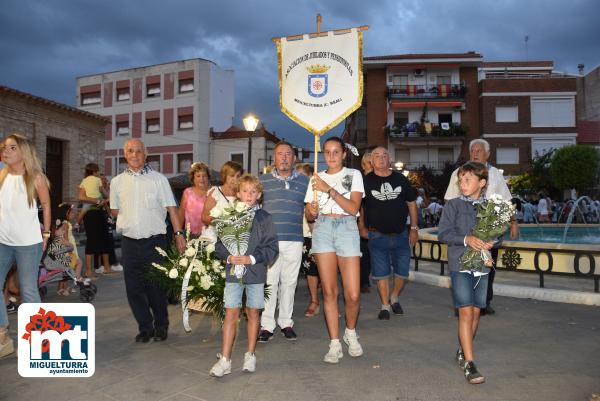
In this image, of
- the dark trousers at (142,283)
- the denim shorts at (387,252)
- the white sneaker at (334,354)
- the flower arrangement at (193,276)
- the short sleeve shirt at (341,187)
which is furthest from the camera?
the denim shorts at (387,252)

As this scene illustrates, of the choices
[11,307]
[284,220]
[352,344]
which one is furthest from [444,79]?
[352,344]

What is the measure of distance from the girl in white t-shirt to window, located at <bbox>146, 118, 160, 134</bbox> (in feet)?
140

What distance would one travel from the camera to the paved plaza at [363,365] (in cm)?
367

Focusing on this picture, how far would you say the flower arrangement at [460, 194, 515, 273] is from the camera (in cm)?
388

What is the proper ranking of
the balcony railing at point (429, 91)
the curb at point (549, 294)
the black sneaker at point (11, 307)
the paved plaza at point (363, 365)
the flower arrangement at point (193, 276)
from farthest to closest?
the balcony railing at point (429, 91) → the curb at point (549, 294) → the black sneaker at point (11, 307) → the flower arrangement at point (193, 276) → the paved plaza at point (363, 365)

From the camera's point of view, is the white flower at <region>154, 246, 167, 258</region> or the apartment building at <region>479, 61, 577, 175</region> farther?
the apartment building at <region>479, 61, 577, 175</region>

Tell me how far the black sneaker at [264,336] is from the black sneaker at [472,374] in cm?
207

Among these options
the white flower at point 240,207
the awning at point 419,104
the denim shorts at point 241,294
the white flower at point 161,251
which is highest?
the awning at point 419,104

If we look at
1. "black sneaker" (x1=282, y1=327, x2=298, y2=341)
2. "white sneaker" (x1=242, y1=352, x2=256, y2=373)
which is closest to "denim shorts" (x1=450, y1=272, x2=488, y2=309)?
"white sneaker" (x1=242, y1=352, x2=256, y2=373)

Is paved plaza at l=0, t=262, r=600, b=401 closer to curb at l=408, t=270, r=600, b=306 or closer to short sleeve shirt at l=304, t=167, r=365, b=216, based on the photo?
curb at l=408, t=270, r=600, b=306

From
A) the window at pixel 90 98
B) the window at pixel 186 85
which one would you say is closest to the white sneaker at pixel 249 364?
the window at pixel 186 85

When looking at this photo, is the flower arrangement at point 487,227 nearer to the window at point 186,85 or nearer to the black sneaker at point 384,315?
the black sneaker at point 384,315

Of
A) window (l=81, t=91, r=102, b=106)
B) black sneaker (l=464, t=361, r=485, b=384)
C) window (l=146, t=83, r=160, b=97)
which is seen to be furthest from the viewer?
window (l=81, t=91, r=102, b=106)

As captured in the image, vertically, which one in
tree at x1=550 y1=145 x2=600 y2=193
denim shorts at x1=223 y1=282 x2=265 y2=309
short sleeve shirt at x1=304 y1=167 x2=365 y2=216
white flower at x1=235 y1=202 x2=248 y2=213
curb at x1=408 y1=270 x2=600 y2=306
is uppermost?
tree at x1=550 y1=145 x2=600 y2=193
